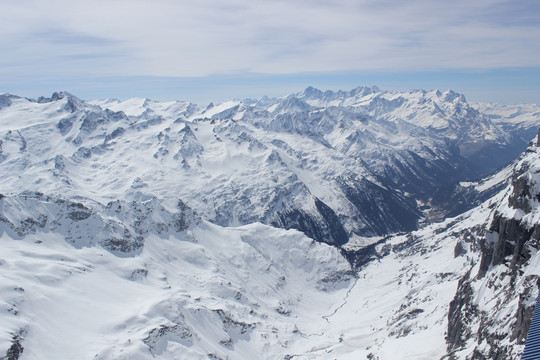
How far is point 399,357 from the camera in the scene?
461 feet

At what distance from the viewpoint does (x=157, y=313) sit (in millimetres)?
187000

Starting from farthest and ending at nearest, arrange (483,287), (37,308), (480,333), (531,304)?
(37,308) < (483,287) < (480,333) < (531,304)

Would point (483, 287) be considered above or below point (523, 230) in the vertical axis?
below

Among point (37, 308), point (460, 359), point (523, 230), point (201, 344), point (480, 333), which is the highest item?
point (523, 230)

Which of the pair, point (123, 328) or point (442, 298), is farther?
point (442, 298)

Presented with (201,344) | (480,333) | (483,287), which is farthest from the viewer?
(201,344)

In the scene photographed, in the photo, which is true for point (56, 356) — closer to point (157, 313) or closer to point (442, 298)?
point (157, 313)


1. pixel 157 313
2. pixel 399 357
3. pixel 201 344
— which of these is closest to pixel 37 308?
pixel 157 313

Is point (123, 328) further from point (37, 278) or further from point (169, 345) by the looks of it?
point (37, 278)

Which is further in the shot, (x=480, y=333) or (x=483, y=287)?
(x=483, y=287)

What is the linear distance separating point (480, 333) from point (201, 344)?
412 ft

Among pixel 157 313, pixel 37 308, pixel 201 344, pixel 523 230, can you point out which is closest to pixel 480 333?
pixel 523 230

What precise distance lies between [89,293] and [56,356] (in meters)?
44.6

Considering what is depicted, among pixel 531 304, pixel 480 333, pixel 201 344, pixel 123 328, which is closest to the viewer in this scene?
pixel 531 304
